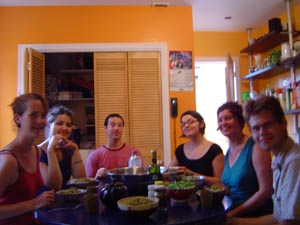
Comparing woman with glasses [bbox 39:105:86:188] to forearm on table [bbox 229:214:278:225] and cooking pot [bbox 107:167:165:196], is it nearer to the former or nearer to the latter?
cooking pot [bbox 107:167:165:196]

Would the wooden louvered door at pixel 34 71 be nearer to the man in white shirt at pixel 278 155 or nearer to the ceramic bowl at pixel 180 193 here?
the ceramic bowl at pixel 180 193

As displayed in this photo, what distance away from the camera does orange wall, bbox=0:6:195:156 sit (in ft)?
11.2

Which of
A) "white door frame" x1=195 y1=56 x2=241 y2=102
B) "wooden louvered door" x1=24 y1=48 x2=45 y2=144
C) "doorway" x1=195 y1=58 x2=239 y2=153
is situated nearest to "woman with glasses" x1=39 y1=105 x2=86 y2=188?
"wooden louvered door" x1=24 y1=48 x2=45 y2=144

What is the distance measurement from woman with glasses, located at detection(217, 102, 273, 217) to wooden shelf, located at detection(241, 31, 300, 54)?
6.74ft

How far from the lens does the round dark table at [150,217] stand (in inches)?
47.7

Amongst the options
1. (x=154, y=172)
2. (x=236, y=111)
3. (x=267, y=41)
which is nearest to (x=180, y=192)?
(x=154, y=172)

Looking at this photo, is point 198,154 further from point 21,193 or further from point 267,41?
point 267,41

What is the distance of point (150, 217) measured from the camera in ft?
4.16

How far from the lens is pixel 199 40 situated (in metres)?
4.38

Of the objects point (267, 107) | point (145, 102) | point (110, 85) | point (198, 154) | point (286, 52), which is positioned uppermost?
point (286, 52)

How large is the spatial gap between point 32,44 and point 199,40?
2.31 m

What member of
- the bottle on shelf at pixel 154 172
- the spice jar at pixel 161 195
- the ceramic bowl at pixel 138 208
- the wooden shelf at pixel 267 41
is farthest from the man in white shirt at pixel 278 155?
the wooden shelf at pixel 267 41

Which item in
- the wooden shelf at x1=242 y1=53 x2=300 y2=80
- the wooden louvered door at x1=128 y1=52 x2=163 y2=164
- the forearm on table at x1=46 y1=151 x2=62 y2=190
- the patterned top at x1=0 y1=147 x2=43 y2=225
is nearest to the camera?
the patterned top at x1=0 y1=147 x2=43 y2=225

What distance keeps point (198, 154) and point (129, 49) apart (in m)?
1.68
